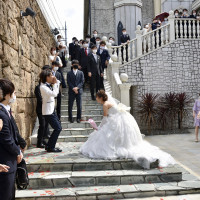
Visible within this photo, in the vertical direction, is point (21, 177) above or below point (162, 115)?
below

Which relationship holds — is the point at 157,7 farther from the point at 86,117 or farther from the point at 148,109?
the point at 86,117

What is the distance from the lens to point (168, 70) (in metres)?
12.5

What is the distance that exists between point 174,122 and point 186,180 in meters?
8.28

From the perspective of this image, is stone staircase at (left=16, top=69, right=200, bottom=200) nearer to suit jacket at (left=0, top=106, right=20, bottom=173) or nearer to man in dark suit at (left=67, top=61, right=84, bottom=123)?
suit jacket at (left=0, top=106, right=20, bottom=173)

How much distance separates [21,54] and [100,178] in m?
2.90

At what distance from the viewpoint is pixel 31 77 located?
20.2 feet

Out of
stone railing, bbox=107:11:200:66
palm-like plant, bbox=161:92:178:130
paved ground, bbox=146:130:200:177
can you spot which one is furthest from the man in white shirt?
palm-like plant, bbox=161:92:178:130

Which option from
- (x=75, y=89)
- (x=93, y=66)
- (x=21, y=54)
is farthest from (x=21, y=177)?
(x=93, y=66)

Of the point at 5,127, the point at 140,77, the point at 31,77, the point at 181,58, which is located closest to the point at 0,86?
the point at 5,127

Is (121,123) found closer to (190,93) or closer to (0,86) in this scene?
(0,86)

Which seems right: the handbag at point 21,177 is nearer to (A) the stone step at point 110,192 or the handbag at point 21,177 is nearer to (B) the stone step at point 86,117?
(A) the stone step at point 110,192

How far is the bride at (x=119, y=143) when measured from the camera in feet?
15.1

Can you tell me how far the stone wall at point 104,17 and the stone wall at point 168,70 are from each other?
316 inches

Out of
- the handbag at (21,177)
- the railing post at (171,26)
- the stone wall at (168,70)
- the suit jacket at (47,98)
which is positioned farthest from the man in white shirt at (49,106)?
the railing post at (171,26)
